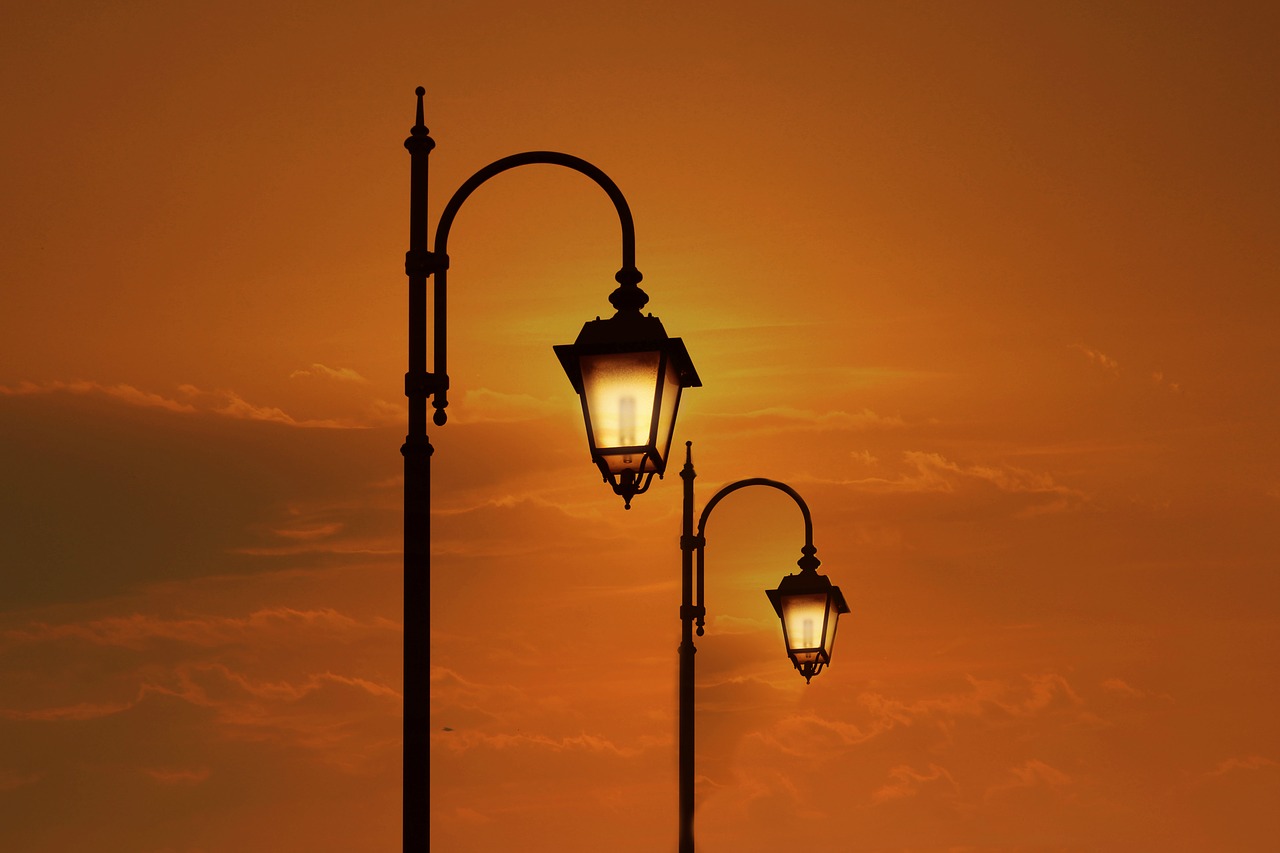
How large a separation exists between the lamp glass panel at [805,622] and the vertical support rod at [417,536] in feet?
29.7

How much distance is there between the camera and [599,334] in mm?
9047

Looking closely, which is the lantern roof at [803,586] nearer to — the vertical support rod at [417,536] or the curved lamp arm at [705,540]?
the curved lamp arm at [705,540]

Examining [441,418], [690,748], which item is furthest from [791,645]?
[441,418]

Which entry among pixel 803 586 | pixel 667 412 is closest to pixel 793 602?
pixel 803 586

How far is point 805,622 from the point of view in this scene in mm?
17859

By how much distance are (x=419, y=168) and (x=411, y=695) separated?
116 inches

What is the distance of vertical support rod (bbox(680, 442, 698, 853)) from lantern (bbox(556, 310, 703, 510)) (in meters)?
7.92

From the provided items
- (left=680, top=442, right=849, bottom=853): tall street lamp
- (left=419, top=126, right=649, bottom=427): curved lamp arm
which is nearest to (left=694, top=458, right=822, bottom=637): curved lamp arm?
(left=680, top=442, right=849, bottom=853): tall street lamp

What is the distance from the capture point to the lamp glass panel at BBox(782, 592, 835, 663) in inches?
701

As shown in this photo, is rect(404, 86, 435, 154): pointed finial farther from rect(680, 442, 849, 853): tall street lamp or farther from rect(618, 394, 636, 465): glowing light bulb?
rect(680, 442, 849, 853): tall street lamp

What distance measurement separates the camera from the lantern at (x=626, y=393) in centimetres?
889

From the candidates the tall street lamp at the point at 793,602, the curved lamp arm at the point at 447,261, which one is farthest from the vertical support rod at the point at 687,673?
the curved lamp arm at the point at 447,261

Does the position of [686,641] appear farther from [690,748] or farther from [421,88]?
[421,88]

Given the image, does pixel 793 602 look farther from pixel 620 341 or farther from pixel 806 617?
pixel 620 341
